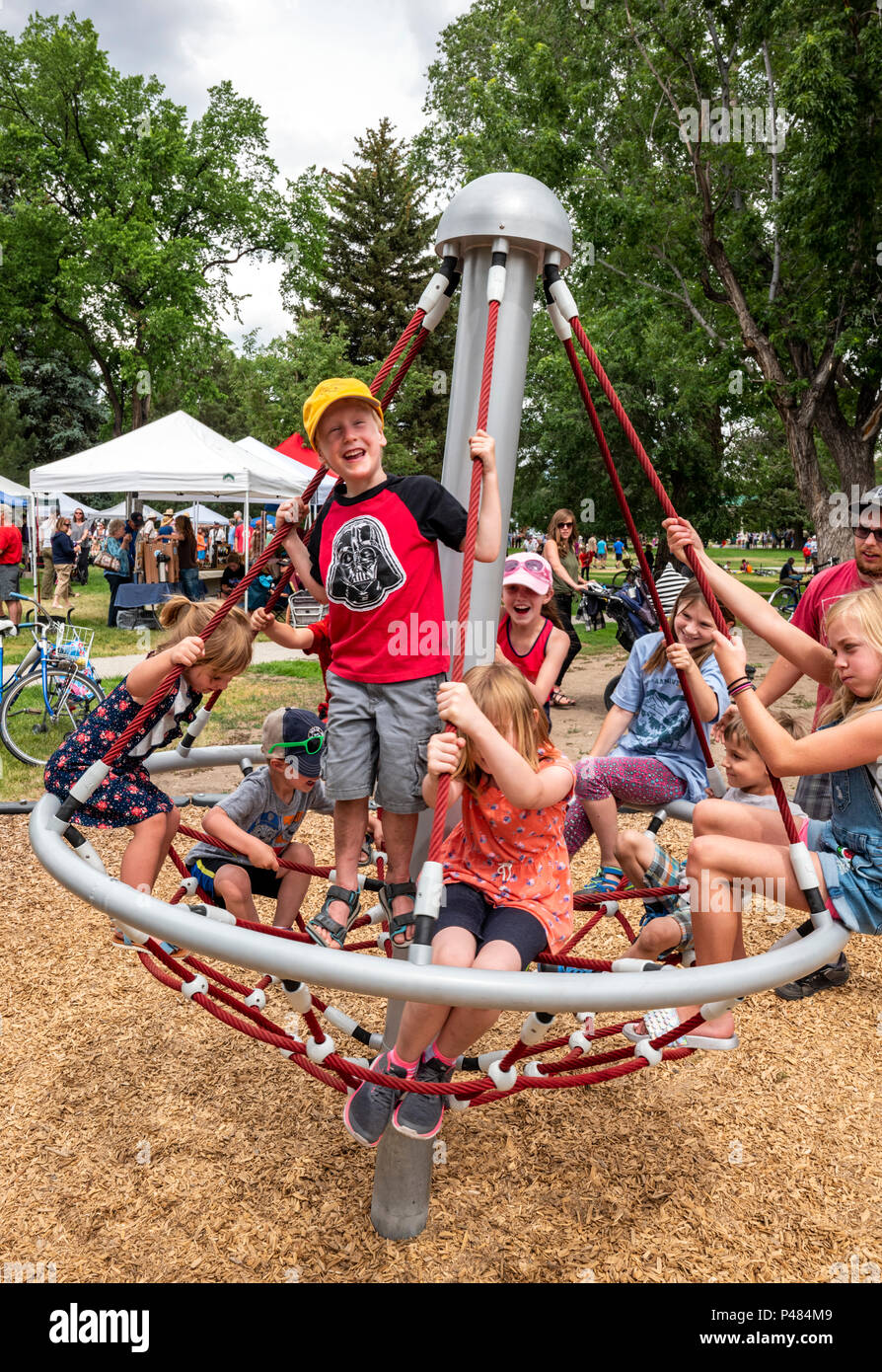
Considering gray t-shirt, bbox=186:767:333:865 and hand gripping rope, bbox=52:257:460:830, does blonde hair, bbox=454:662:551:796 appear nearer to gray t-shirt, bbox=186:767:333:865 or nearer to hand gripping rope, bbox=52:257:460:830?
hand gripping rope, bbox=52:257:460:830

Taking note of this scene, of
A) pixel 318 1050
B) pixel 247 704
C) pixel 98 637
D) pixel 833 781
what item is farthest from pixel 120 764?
pixel 98 637

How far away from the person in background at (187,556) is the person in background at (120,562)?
0.93m

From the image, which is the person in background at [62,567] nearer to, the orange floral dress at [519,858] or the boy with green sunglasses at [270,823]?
the boy with green sunglasses at [270,823]

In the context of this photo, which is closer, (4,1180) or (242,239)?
(4,1180)

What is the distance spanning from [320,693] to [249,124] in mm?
20299

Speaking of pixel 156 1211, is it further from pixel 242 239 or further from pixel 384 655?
pixel 242 239

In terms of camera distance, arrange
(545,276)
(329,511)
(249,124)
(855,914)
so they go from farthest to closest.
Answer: (249,124) → (329,511) → (545,276) → (855,914)

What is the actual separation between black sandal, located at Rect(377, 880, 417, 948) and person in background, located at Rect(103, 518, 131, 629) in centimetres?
1295

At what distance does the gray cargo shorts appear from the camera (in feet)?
8.13

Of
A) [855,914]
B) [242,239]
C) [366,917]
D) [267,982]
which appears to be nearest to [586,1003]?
[855,914]

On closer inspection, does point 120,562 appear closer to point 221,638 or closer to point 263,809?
point 263,809

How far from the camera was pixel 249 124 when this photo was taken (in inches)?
949

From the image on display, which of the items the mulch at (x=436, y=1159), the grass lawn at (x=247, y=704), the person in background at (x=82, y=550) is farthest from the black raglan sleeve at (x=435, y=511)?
the person in background at (x=82, y=550)

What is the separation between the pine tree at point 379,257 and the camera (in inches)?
1304
